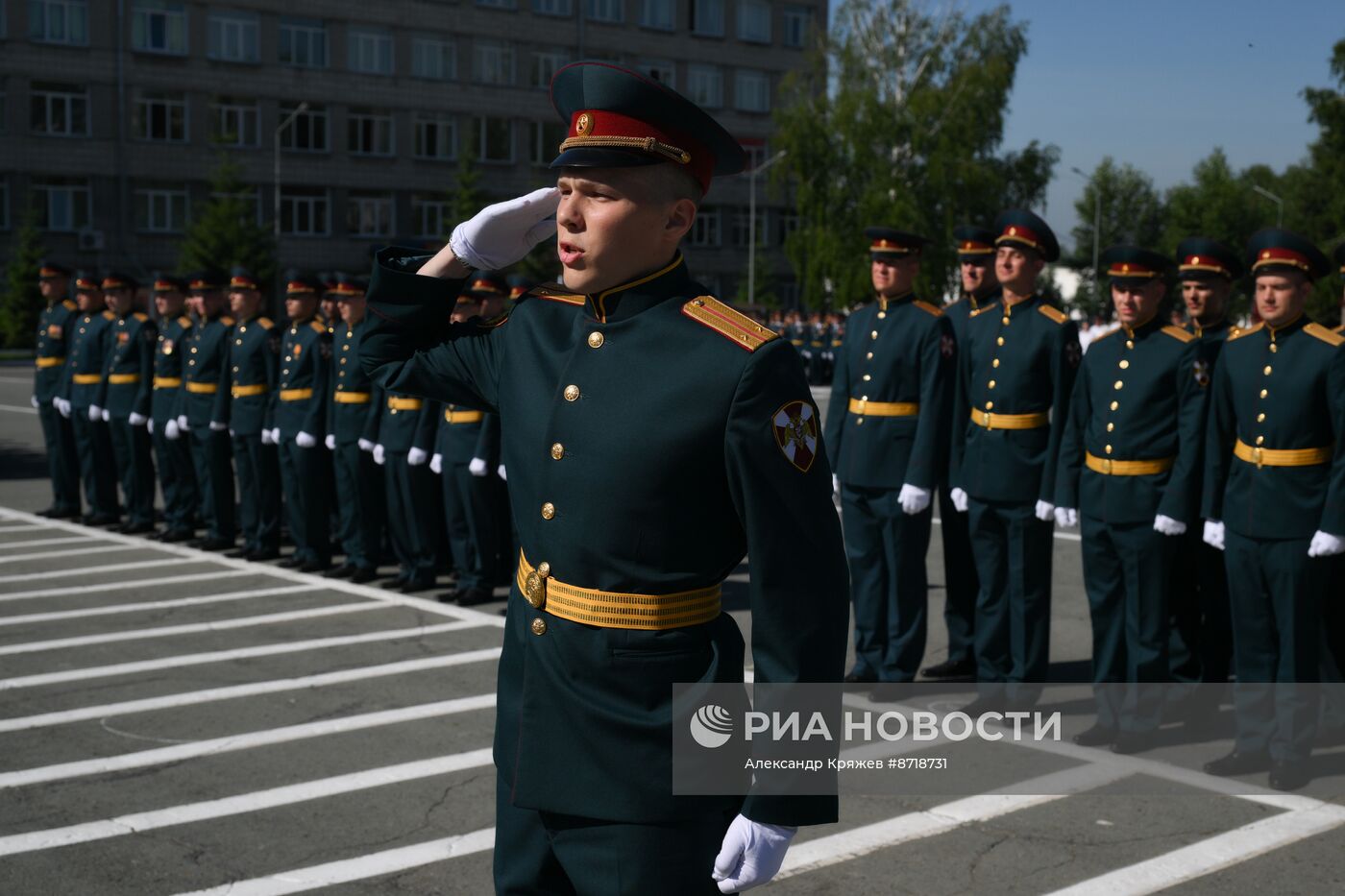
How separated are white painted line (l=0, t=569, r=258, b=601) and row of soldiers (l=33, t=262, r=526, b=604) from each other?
0.55 metres

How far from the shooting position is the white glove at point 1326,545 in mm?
6062

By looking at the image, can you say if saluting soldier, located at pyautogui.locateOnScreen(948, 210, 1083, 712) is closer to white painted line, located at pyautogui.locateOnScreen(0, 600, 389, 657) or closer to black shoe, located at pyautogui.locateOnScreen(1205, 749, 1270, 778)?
black shoe, located at pyautogui.locateOnScreen(1205, 749, 1270, 778)

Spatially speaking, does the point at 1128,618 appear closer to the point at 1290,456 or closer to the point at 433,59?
the point at 1290,456

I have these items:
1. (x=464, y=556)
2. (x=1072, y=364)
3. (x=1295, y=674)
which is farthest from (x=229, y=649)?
(x=1295, y=674)

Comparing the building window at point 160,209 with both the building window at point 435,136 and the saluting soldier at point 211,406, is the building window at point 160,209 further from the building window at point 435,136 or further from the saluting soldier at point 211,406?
the saluting soldier at point 211,406

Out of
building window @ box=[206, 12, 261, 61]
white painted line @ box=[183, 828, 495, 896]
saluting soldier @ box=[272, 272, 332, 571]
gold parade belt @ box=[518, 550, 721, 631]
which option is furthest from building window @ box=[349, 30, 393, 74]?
gold parade belt @ box=[518, 550, 721, 631]

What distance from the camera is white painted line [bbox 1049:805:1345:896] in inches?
194

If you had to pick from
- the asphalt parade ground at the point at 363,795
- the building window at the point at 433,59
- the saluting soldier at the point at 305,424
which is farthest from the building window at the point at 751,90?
the asphalt parade ground at the point at 363,795

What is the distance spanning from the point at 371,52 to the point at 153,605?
4416 centimetres

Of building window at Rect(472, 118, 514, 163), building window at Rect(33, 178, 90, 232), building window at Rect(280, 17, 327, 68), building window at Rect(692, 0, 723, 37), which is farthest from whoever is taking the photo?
building window at Rect(692, 0, 723, 37)

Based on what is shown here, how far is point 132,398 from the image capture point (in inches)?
506

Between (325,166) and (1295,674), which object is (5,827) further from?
(325,166)

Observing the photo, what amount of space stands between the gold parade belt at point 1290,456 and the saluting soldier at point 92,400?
32.7 ft

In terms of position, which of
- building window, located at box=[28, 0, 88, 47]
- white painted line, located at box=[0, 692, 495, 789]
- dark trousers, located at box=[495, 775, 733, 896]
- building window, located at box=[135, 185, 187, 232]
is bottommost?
white painted line, located at box=[0, 692, 495, 789]
